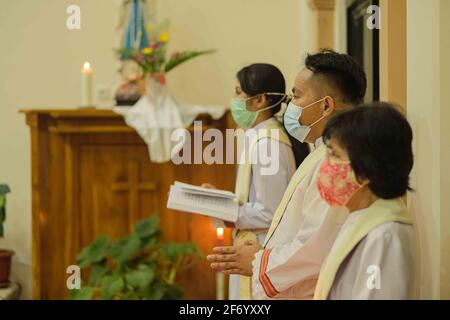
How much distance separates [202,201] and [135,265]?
5.50ft

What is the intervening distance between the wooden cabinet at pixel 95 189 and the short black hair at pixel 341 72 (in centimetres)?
227

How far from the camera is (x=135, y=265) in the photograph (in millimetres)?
4172

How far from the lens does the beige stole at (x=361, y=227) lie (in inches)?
58.9

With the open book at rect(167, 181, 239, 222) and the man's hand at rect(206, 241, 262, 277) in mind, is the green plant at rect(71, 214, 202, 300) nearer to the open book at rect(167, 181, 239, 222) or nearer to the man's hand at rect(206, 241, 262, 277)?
the open book at rect(167, 181, 239, 222)

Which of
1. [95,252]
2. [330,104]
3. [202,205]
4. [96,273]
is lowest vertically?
[96,273]

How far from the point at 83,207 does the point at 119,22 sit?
1.23 metres

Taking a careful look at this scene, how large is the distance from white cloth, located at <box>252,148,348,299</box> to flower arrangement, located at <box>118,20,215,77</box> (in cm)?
254

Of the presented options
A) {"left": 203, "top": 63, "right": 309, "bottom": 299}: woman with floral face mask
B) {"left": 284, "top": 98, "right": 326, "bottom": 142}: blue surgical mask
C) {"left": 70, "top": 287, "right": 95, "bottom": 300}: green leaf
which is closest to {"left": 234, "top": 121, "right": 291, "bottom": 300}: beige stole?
{"left": 203, "top": 63, "right": 309, "bottom": 299}: woman with floral face mask

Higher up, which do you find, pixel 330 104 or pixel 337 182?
pixel 330 104

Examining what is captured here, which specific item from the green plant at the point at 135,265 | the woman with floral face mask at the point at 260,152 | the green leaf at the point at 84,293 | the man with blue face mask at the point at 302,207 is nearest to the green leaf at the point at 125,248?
the green plant at the point at 135,265

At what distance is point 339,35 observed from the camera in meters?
4.24

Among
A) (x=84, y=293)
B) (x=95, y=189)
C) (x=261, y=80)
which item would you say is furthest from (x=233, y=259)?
(x=95, y=189)

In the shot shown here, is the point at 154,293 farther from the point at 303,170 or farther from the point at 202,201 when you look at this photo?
the point at 303,170

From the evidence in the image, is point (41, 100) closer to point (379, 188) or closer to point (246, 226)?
point (246, 226)
